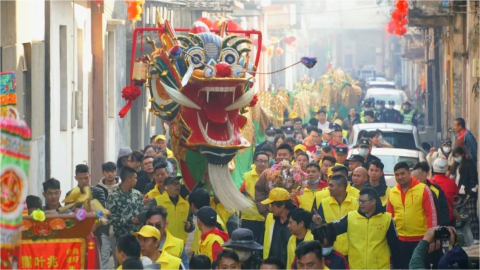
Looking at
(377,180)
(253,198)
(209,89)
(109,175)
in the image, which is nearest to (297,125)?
(253,198)

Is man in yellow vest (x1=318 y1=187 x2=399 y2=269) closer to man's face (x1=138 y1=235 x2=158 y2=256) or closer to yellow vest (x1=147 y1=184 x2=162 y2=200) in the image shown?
man's face (x1=138 y1=235 x2=158 y2=256)

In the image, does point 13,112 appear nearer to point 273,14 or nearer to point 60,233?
point 60,233

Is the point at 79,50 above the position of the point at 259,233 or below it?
above

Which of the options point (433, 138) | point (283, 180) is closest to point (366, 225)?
point (283, 180)

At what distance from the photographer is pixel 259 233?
13.1m

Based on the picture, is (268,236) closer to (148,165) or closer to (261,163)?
(261,163)

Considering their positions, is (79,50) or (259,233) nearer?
(259,233)

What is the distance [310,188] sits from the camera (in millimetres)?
12930

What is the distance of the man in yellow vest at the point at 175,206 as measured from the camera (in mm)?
12312

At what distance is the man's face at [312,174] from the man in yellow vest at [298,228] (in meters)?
2.85

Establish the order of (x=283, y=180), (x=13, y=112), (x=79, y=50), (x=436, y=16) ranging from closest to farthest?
(x=13, y=112), (x=283, y=180), (x=79, y=50), (x=436, y=16)

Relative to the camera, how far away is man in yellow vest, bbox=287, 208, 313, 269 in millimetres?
9969

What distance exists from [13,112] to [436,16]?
20498mm

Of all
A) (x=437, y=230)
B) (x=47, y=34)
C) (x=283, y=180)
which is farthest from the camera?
(x=47, y=34)
